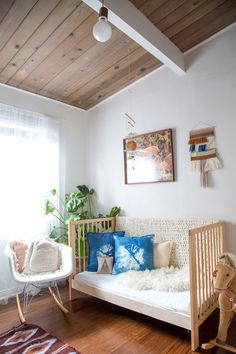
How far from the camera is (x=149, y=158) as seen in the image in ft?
9.77

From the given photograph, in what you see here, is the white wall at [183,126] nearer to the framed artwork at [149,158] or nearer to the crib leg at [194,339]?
the framed artwork at [149,158]

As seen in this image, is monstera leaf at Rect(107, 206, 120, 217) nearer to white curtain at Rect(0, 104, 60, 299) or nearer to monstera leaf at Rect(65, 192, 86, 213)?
monstera leaf at Rect(65, 192, 86, 213)

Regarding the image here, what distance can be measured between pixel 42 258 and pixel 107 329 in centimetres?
90

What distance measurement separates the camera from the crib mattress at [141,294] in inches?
73.3

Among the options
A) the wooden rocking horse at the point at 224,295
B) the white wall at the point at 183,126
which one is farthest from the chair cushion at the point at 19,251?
the wooden rocking horse at the point at 224,295

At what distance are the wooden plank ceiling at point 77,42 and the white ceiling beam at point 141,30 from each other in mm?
60

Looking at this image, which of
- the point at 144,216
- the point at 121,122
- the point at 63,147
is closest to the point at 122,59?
the point at 121,122

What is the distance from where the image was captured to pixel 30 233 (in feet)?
9.62

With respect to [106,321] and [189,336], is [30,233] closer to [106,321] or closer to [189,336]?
[106,321]

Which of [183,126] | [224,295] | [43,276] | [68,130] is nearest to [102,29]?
[183,126]

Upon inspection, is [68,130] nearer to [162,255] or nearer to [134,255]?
[134,255]

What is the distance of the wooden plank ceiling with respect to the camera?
2.00 metres

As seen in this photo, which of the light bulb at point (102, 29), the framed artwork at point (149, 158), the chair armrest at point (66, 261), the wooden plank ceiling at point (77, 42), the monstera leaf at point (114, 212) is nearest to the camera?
the light bulb at point (102, 29)

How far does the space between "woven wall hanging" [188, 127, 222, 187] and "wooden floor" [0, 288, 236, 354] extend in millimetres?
1348
